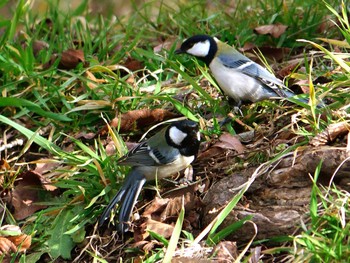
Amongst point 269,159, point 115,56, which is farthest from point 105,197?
point 115,56

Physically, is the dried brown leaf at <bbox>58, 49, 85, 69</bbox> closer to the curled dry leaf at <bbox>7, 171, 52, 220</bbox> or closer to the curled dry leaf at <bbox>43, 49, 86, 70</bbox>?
→ the curled dry leaf at <bbox>43, 49, 86, 70</bbox>

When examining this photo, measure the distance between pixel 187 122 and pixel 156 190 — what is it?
0.43m

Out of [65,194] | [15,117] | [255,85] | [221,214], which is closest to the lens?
[221,214]

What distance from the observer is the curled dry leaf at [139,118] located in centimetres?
483

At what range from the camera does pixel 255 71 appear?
4.89 metres

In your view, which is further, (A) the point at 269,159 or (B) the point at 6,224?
(B) the point at 6,224

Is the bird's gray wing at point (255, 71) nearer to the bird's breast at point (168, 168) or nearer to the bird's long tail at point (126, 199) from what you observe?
the bird's breast at point (168, 168)

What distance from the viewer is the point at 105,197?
14.1 feet

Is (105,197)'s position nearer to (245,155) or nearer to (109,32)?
(245,155)

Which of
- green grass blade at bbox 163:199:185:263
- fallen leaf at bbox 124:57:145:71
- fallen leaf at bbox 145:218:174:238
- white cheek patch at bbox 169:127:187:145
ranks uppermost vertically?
white cheek patch at bbox 169:127:187:145

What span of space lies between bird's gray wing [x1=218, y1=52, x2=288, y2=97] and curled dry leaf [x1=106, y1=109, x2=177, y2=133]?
520 millimetres

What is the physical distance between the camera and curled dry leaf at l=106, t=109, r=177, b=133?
483 centimetres

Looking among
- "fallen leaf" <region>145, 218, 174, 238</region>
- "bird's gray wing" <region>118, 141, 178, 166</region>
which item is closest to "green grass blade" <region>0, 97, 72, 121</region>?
"bird's gray wing" <region>118, 141, 178, 166</region>

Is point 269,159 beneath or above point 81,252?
above
